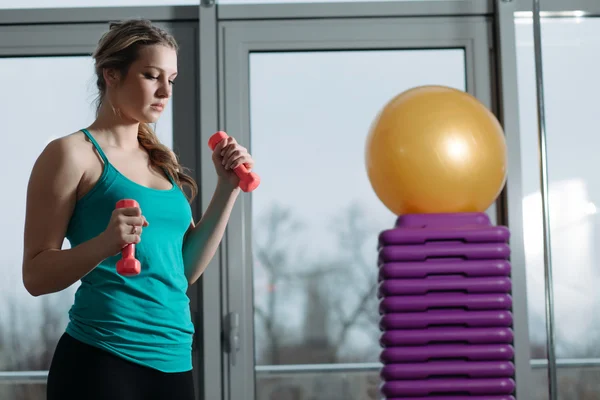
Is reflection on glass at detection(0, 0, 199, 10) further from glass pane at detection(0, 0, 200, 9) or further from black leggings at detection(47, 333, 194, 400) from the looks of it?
black leggings at detection(47, 333, 194, 400)

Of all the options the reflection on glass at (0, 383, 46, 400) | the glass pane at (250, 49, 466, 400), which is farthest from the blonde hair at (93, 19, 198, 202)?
the reflection on glass at (0, 383, 46, 400)

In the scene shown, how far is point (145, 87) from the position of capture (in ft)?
4.31

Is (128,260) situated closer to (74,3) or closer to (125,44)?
(125,44)

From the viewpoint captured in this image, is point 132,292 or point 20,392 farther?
point 20,392

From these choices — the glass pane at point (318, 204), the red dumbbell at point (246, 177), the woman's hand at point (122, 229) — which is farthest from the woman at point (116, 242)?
the glass pane at point (318, 204)

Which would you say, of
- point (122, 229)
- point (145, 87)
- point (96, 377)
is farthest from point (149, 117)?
point (96, 377)

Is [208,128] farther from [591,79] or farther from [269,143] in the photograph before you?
[591,79]

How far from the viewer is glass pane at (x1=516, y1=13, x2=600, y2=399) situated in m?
2.44

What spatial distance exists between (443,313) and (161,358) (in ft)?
2.57

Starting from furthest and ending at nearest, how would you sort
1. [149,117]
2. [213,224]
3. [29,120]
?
[29,120], [213,224], [149,117]

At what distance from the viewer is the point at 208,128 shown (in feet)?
7.99

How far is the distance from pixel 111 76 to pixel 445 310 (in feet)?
3.03

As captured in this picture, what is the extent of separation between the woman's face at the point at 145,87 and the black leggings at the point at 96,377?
0.38 metres

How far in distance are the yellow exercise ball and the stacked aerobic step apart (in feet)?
0.16
